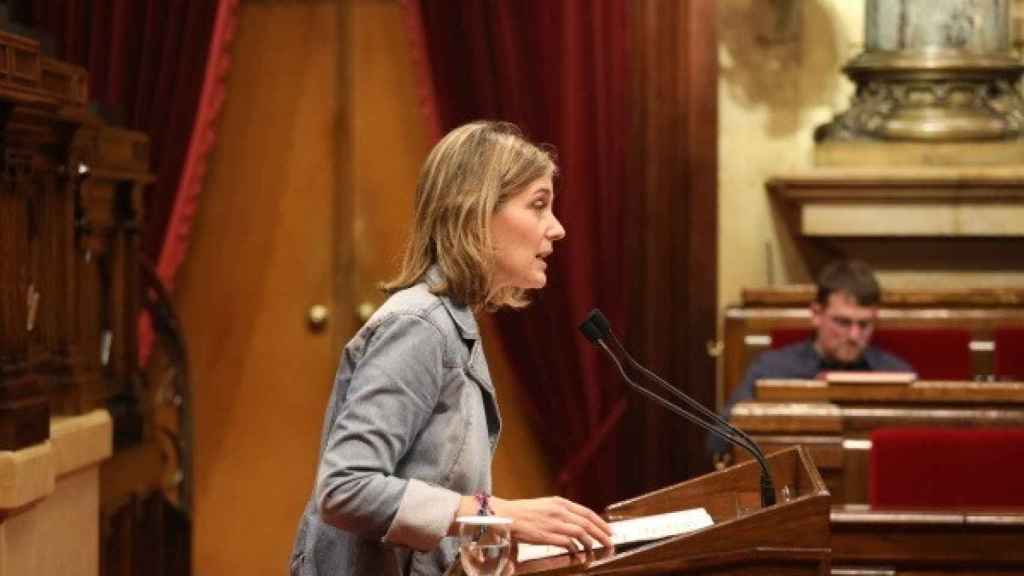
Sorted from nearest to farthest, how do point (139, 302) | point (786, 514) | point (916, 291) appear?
point (786, 514), point (139, 302), point (916, 291)

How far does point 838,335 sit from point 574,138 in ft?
4.22

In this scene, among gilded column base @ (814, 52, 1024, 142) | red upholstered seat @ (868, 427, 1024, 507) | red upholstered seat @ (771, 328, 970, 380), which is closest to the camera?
red upholstered seat @ (868, 427, 1024, 507)

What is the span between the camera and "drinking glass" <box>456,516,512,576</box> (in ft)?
7.36

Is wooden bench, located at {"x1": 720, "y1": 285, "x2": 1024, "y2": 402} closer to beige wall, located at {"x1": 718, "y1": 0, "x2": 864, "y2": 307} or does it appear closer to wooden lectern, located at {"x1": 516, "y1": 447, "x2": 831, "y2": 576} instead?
beige wall, located at {"x1": 718, "y1": 0, "x2": 864, "y2": 307}

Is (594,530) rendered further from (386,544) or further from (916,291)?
(916,291)

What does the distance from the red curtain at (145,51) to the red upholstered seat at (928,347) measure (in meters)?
2.33

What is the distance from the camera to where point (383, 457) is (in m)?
2.34

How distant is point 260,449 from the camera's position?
7.20 m

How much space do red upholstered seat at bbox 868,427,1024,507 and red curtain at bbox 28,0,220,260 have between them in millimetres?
3443

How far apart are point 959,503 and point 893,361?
1.88m

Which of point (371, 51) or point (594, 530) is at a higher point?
point (371, 51)

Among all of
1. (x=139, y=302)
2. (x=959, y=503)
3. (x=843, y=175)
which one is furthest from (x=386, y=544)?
(x=843, y=175)

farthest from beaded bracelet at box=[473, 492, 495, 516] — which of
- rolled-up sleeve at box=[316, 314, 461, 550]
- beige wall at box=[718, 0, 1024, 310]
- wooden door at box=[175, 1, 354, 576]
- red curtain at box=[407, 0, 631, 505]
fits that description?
wooden door at box=[175, 1, 354, 576]

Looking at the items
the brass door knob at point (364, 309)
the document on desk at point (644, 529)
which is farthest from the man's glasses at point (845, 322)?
the document on desk at point (644, 529)
